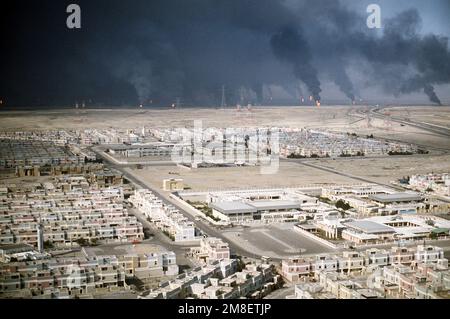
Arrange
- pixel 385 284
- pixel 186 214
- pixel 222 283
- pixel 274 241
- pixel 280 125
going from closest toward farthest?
pixel 222 283
pixel 385 284
pixel 274 241
pixel 186 214
pixel 280 125

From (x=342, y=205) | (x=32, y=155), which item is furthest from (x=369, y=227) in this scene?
(x=32, y=155)

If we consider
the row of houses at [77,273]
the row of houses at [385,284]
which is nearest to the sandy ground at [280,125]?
the row of houses at [77,273]

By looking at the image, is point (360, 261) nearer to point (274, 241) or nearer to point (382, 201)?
point (274, 241)

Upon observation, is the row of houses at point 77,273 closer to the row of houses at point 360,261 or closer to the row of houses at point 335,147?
the row of houses at point 360,261

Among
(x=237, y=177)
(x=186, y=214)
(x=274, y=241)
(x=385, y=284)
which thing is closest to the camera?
(x=385, y=284)

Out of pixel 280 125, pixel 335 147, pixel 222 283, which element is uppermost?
pixel 280 125

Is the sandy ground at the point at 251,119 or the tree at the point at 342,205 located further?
the sandy ground at the point at 251,119

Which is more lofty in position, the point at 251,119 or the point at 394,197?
the point at 251,119

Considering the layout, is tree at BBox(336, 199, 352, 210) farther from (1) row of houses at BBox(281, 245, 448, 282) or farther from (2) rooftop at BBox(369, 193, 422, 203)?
(1) row of houses at BBox(281, 245, 448, 282)

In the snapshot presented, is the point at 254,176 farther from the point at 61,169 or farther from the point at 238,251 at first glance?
the point at 238,251
